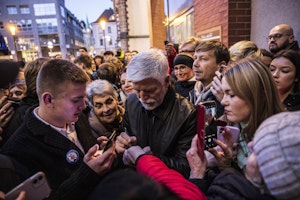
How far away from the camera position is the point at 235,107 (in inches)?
62.7

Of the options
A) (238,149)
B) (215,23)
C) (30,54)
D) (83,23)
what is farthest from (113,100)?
(83,23)

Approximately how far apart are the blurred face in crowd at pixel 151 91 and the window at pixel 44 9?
5978 centimetres

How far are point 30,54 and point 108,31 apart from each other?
22.5 m

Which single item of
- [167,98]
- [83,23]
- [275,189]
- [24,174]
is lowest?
[24,174]

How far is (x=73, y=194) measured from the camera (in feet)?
4.42

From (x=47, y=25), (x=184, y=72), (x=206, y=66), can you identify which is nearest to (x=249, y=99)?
(x=206, y=66)

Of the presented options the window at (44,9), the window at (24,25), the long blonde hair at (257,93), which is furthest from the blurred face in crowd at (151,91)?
the window at (44,9)

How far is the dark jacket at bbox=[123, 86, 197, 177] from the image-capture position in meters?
1.77

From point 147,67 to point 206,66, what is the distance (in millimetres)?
1177

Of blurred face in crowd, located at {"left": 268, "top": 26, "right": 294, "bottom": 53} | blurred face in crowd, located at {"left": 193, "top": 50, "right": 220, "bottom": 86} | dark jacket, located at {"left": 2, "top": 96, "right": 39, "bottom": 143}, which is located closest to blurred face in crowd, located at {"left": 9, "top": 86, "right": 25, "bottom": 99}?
dark jacket, located at {"left": 2, "top": 96, "right": 39, "bottom": 143}

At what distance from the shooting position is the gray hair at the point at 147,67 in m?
1.78

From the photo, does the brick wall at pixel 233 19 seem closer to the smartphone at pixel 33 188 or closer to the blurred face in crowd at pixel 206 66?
the blurred face in crowd at pixel 206 66

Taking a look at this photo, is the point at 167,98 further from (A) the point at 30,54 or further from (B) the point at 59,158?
(A) the point at 30,54

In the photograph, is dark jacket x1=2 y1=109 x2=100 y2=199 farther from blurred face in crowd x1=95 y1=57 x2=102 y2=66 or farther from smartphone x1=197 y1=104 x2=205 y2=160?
blurred face in crowd x1=95 y1=57 x2=102 y2=66
